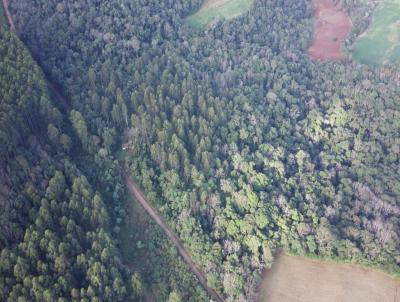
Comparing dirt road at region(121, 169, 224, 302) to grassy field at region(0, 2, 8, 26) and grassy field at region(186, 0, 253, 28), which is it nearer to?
grassy field at region(0, 2, 8, 26)

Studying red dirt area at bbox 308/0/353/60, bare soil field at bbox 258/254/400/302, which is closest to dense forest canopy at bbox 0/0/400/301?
bare soil field at bbox 258/254/400/302

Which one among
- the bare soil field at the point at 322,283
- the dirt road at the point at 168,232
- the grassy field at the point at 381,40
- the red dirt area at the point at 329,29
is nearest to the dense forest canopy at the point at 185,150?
the dirt road at the point at 168,232

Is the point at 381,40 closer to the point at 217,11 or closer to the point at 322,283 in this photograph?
the point at 217,11

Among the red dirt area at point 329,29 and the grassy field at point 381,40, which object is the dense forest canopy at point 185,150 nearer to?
the red dirt area at point 329,29

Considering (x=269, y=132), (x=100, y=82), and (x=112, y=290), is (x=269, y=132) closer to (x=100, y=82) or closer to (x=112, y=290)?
(x=100, y=82)

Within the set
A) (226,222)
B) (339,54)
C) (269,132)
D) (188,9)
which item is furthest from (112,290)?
(339,54)

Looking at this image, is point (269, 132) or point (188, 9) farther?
point (188, 9)
